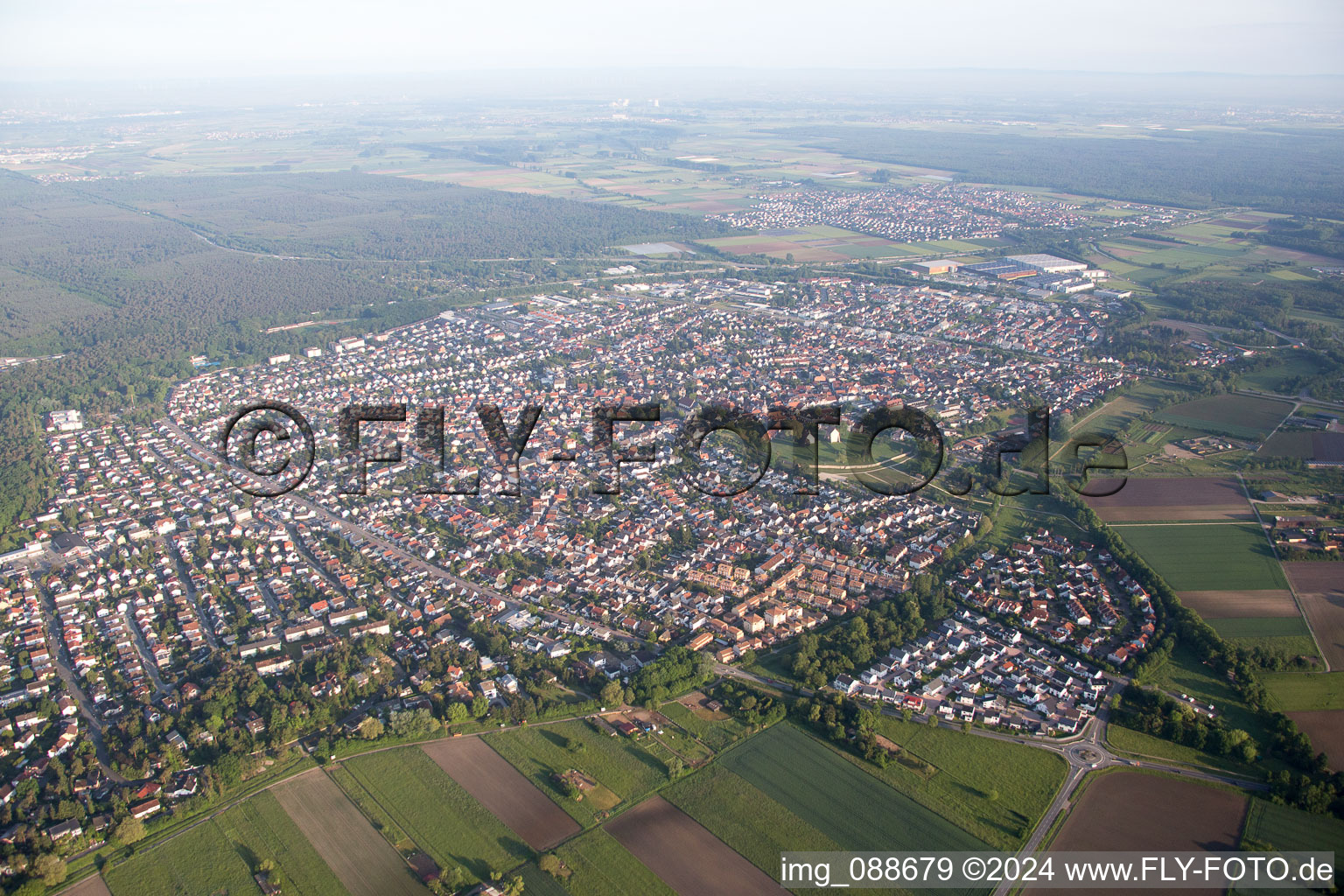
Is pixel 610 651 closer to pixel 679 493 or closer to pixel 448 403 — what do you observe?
pixel 679 493

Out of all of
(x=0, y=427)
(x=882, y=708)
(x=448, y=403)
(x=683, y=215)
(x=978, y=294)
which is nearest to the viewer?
(x=882, y=708)

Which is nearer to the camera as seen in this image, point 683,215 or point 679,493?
point 679,493

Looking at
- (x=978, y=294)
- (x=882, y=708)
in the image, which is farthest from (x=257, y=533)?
(x=978, y=294)

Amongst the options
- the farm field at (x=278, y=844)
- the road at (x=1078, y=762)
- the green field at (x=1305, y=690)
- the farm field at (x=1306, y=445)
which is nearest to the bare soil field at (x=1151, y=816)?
the road at (x=1078, y=762)

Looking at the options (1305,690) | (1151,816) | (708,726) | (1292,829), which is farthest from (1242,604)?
(708,726)

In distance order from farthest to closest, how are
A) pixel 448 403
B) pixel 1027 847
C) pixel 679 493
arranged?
pixel 448 403
pixel 679 493
pixel 1027 847

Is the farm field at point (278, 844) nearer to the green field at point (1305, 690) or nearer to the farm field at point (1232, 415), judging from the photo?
the green field at point (1305, 690)

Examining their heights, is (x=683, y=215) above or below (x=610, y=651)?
above
